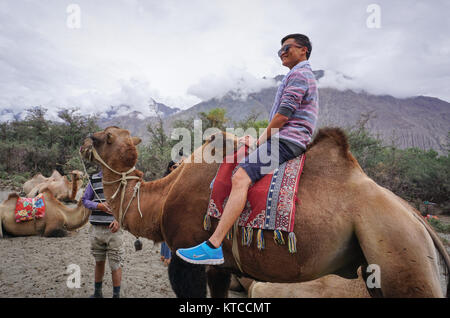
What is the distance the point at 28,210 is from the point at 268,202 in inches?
316

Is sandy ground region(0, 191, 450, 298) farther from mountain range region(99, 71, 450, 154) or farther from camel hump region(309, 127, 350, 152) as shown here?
mountain range region(99, 71, 450, 154)

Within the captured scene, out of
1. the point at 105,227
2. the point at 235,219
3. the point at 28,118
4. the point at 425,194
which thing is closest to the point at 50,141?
the point at 28,118

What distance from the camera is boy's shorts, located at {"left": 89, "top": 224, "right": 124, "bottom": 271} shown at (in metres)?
3.88

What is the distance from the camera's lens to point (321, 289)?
346 centimetres

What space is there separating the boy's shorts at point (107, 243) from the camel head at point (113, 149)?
4.14ft

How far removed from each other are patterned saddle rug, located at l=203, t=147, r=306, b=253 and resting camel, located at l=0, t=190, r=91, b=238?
6468mm

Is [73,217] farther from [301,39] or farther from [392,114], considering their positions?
[392,114]

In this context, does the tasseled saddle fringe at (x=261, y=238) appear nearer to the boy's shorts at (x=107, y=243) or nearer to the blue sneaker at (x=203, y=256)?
the blue sneaker at (x=203, y=256)

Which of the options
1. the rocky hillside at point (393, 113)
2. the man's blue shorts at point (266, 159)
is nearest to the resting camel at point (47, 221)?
the man's blue shorts at point (266, 159)

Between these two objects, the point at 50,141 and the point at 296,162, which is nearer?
the point at 296,162

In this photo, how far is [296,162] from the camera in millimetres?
2352
